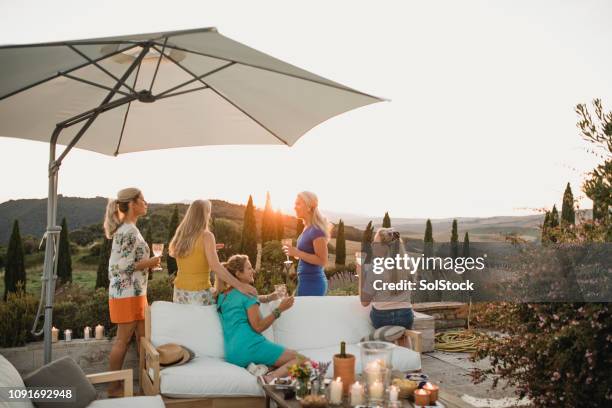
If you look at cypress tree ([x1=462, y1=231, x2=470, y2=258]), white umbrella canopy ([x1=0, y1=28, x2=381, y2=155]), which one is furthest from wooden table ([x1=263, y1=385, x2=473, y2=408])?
cypress tree ([x1=462, y1=231, x2=470, y2=258])

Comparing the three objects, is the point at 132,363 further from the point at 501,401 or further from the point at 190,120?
the point at 501,401

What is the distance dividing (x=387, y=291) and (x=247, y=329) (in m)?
1.37

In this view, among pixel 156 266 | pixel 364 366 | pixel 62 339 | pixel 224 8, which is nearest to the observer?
pixel 364 366

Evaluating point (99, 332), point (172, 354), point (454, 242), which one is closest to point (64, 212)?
point (99, 332)

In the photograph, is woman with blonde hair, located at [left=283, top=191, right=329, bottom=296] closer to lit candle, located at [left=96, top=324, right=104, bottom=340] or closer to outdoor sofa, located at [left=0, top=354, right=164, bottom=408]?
outdoor sofa, located at [left=0, top=354, right=164, bottom=408]

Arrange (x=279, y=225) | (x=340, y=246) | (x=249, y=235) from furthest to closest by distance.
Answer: (x=340, y=246) < (x=279, y=225) < (x=249, y=235)

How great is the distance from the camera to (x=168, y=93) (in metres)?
4.02

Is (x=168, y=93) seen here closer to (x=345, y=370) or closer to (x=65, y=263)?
(x=345, y=370)

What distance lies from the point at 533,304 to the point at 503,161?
4.04 m

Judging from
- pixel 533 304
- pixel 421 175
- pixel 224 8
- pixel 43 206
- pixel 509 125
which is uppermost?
pixel 224 8

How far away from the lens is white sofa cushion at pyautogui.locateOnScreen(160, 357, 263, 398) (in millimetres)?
3578

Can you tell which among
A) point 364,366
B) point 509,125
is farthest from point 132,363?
point 509,125

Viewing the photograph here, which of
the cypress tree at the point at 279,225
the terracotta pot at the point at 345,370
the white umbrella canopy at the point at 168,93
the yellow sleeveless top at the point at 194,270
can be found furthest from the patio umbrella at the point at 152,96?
the cypress tree at the point at 279,225

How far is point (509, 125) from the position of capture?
274 inches
